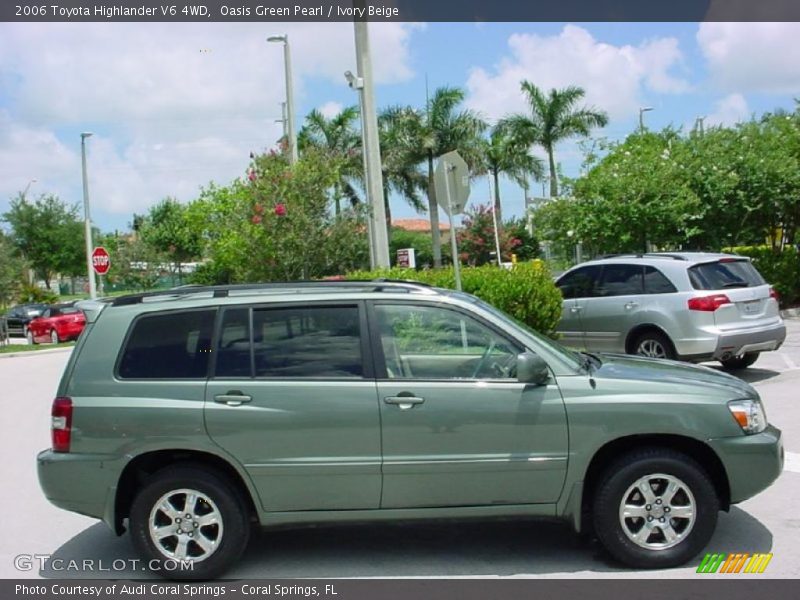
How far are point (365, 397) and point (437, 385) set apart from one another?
44 centimetres

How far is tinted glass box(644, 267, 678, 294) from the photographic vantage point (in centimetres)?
1168

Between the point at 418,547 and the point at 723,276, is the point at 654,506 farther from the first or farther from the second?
the point at 723,276

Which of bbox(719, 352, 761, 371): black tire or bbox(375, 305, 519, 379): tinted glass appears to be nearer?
bbox(375, 305, 519, 379): tinted glass

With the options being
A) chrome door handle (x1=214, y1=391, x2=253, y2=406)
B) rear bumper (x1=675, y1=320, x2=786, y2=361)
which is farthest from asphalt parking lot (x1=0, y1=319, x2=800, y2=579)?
rear bumper (x1=675, y1=320, x2=786, y2=361)

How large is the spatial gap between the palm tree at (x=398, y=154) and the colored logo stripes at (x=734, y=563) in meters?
40.2

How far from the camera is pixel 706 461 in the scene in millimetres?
5523

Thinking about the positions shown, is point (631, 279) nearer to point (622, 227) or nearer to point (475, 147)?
point (622, 227)

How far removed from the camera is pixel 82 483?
17.7 feet

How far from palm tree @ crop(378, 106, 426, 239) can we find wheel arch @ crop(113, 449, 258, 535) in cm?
4001

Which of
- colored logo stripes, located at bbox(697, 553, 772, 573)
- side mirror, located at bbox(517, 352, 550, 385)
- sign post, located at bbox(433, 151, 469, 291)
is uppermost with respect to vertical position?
sign post, located at bbox(433, 151, 469, 291)

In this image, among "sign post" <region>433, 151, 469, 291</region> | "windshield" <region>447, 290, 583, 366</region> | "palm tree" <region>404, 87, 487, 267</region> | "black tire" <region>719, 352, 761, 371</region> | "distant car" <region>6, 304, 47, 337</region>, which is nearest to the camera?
"windshield" <region>447, 290, 583, 366</region>

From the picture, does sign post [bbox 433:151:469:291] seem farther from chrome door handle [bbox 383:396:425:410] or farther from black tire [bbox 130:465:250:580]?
black tire [bbox 130:465:250:580]

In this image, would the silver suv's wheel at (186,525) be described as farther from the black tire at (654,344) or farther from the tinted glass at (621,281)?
the tinted glass at (621,281)

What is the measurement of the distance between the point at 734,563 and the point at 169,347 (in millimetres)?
3721
